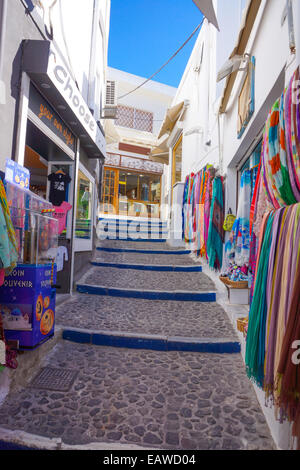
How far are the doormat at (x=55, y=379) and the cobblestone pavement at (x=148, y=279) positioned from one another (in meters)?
2.13

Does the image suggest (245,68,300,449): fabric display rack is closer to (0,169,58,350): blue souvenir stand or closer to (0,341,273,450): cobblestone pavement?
(0,341,273,450): cobblestone pavement

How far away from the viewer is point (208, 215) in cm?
448

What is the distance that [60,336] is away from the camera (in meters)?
2.92

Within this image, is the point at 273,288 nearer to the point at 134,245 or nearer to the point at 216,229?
the point at 216,229

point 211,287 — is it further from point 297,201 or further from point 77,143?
point 77,143

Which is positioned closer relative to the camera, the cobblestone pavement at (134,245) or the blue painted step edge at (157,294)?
the blue painted step edge at (157,294)

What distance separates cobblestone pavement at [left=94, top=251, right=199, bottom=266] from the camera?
5.64 m

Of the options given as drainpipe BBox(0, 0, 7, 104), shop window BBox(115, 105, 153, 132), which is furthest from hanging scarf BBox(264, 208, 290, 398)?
shop window BBox(115, 105, 153, 132)

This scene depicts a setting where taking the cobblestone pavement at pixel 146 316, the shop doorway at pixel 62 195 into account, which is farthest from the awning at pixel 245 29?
the cobblestone pavement at pixel 146 316

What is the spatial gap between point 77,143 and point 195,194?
2630 mm

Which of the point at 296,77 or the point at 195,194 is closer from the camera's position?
the point at 296,77

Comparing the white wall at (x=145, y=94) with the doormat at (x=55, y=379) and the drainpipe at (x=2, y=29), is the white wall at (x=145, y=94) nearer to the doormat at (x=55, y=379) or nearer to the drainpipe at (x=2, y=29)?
the drainpipe at (x=2, y=29)

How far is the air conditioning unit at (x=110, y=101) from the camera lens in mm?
6281

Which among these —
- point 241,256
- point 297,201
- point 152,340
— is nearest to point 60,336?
point 152,340
